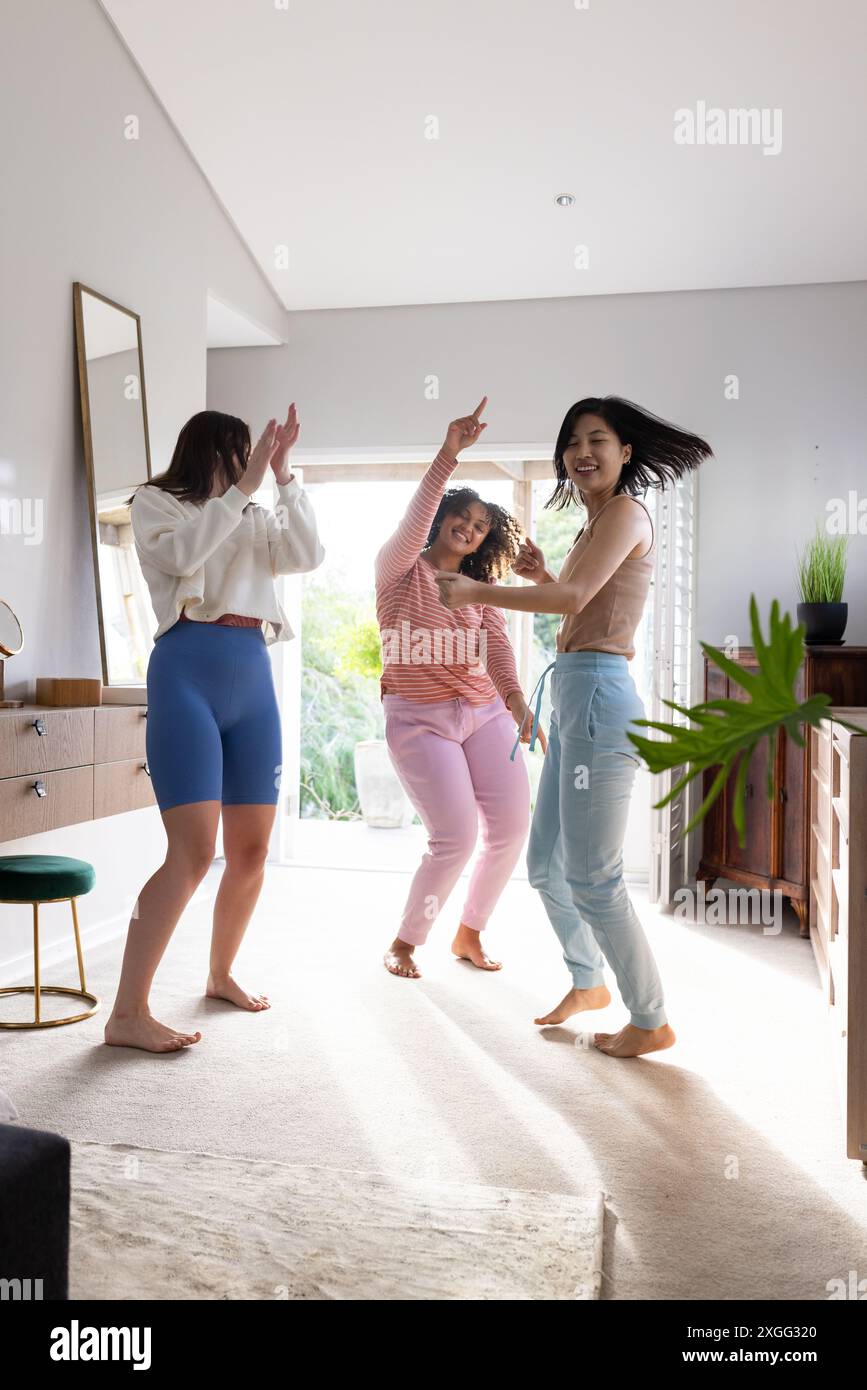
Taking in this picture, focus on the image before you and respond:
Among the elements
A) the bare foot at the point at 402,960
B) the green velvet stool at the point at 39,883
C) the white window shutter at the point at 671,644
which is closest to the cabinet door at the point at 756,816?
the white window shutter at the point at 671,644

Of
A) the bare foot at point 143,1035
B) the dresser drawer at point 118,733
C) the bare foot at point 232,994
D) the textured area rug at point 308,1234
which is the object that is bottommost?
the bare foot at point 232,994

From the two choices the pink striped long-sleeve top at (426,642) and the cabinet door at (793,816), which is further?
the cabinet door at (793,816)

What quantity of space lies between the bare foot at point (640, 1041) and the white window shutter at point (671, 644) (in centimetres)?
172

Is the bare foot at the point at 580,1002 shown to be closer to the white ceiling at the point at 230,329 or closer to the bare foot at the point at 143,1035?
the bare foot at the point at 143,1035

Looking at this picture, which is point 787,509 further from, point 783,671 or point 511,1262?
point 783,671

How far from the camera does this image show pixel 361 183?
4.16m

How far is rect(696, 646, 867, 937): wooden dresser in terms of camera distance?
3746mm

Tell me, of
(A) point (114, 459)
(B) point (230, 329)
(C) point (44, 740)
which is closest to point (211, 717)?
(C) point (44, 740)

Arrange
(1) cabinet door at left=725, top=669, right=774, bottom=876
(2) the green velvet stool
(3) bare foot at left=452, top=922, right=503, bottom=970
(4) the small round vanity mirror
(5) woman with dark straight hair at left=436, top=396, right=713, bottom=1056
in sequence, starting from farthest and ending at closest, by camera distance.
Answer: (1) cabinet door at left=725, top=669, right=774, bottom=876, (3) bare foot at left=452, top=922, right=503, bottom=970, (4) the small round vanity mirror, (2) the green velvet stool, (5) woman with dark straight hair at left=436, top=396, right=713, bottom=1056

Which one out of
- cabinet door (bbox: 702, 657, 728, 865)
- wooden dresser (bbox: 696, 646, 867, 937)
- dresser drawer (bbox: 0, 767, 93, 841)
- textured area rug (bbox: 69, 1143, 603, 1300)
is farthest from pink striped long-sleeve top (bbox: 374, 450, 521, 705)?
textured area rug (bbox: 69, 1143, 603, 1300)

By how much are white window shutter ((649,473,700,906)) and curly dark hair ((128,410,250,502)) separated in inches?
80.5

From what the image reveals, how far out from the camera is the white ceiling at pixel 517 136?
3.43 meters

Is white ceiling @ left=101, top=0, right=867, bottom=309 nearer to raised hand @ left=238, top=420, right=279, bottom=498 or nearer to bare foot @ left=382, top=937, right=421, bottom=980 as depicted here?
raised hand @ left=238, top=420, right=279, bottom=498

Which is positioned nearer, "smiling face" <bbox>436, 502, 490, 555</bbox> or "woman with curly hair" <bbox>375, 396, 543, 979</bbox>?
"woman with curly hair" <bbox>375, 396, 543, 979</bbox>
